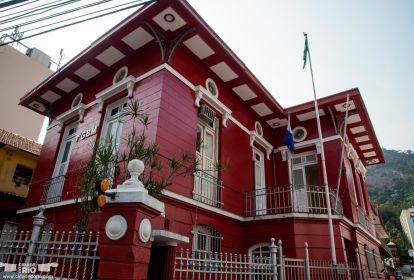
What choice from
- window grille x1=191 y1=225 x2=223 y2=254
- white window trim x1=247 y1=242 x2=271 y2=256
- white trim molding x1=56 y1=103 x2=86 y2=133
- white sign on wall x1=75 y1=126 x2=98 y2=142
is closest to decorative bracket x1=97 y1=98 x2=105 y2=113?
white sign on wall x1=75 y1=126 x2=98 y2=142

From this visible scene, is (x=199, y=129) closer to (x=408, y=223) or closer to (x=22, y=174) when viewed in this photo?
(x=22, y=174)

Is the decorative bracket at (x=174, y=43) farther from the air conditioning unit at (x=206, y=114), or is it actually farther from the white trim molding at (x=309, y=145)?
the white trim molding at (x=309, y=145)

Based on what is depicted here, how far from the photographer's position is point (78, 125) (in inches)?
400

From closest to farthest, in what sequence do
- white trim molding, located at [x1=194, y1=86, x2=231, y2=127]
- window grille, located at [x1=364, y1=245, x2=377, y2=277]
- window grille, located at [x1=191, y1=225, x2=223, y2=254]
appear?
window grille, located at [x1=191, y1=225, x2=223, y2=254] < white trim molding, located at [x1=194, y1=86, x2=231, y2=127] < window grille, located at [x1=364, y1=245, x2=377, y2=277]

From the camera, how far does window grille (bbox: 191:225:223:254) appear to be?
7.54 metres

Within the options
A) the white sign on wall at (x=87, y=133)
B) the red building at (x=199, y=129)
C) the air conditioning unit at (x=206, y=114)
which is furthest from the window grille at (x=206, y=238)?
the white sign on wall at (x=87, y=133)

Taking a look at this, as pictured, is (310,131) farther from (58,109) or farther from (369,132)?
(58,109)

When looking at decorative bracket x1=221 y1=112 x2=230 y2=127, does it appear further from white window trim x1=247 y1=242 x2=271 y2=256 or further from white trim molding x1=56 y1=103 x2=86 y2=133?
white trim molding x1=56 y1=103 x2=86 y2=133

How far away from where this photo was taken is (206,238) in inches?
310

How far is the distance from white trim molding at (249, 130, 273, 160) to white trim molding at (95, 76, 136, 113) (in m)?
4.74

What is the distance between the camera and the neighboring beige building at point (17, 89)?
17.3 meters

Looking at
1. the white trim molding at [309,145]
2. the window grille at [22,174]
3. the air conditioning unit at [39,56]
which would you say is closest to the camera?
the white trim molding at [309,145]

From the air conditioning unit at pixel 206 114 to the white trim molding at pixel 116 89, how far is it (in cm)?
Answer: 208

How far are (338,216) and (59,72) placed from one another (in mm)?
9925
